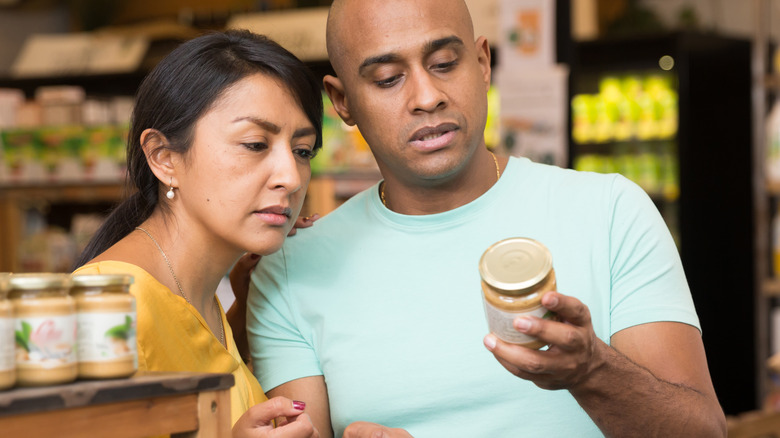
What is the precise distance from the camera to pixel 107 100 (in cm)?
600

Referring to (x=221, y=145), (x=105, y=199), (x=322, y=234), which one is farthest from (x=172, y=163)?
(x=105, y=199)

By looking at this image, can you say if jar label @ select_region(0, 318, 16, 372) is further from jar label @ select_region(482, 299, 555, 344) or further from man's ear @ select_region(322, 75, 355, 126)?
man's ear @ select_region(322, 75, 355, 126)

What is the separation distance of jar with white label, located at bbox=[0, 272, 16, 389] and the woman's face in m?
0.69

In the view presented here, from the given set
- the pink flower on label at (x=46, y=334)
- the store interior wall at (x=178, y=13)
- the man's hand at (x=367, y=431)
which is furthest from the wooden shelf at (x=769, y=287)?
the pink flower on label at (x=46, y=334)

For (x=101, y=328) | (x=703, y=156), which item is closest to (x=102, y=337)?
(x=101, y=328)

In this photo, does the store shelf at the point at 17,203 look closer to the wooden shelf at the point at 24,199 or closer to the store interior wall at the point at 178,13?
the wooden shelf at the point at 24,199

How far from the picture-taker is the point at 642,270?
5.78 feet

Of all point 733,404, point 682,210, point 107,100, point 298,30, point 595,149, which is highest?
point 298,30

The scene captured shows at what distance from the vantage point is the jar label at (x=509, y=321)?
4.15ft

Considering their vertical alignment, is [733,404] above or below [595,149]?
below

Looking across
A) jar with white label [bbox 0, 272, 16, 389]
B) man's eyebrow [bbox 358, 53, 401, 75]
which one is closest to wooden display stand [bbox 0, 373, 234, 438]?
jar with white label [bbox 0, 272, 16, 389]

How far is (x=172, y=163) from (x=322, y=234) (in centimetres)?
41

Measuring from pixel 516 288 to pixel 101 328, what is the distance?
0.59 metres

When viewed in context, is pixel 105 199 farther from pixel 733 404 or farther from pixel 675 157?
pixel 733 404
